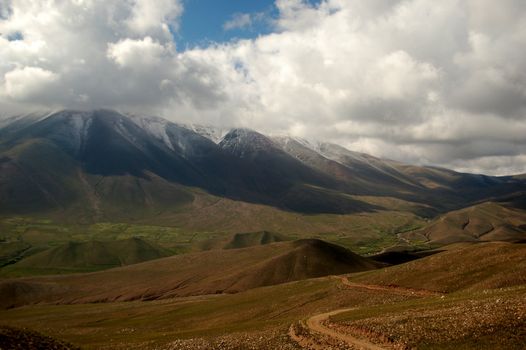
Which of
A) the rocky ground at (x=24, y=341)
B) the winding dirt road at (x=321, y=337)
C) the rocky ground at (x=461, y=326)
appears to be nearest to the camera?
the rocky ground at (x=24, y=341)

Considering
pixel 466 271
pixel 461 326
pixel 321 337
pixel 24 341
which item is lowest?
pixel 321 337

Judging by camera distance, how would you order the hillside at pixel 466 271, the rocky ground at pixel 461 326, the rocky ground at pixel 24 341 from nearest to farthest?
the rocky ground at pixel 24 341, the rocky ground at pixel 461 326, the hillside at pixel 466 271

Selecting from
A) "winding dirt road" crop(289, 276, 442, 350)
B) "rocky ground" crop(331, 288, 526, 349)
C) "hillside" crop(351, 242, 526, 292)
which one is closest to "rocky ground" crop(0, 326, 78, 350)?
"winding dirt road" crop(289, 276, 442, 350)

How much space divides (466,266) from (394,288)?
14.0m

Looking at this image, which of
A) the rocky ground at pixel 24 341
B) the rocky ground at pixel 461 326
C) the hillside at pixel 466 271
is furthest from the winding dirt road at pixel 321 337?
the hillside at pixel 466 271

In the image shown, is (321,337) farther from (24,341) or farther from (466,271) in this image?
(466,271)

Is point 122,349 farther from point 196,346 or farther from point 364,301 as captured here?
point 364,301

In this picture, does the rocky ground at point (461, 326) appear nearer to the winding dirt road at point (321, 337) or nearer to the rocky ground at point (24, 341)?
the winding dirt road at point (321, 337)

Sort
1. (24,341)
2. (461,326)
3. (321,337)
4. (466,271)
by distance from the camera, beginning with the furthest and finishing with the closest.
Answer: (466,271) → (321,337) → (461,326) → (24,341)

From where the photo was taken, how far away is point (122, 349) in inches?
2598

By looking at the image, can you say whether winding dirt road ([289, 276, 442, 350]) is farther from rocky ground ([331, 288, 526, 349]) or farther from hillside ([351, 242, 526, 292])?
Answer: hillside ([351, 242, 526, 292])

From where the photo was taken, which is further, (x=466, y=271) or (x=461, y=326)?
(x=466, y=271)

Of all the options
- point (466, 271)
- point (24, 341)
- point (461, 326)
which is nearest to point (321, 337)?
point (461, 326)

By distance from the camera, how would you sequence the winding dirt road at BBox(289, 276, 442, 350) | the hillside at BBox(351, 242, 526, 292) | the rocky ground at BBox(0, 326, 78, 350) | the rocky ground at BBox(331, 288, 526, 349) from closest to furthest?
the rocky ground at BBox(0, 326, 78, 350)
the rocky ground at BBox(331, 288, 526, 349)
the winding dirt road at BBox(289, 276, 442, 350)
the hillside at BBox(351, 242, 526, 292)
